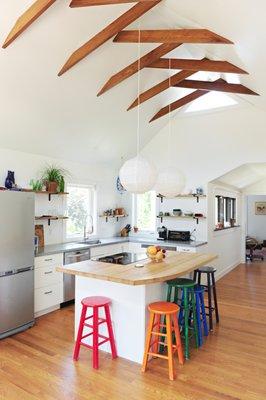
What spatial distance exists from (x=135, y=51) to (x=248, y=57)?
159 centimetres

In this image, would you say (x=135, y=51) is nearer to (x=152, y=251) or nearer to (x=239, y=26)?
(x=239, y=26)

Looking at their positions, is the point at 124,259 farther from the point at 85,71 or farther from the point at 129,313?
the point at 85,71

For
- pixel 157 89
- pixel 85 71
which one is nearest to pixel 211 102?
pixel 157 89

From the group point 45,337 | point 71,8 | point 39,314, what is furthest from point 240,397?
point 71,8

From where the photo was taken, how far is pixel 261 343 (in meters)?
3.45

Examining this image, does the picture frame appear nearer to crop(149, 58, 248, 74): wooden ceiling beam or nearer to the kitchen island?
crop(149, 58, 248, 74): wooden ceiling beam

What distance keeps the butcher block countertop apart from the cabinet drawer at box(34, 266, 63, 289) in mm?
1074

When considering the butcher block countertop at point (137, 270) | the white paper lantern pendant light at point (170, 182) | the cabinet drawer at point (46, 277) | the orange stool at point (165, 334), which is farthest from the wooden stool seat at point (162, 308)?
the cabinet drawer at point (46, 277)

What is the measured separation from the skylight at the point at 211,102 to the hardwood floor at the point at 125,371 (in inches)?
149

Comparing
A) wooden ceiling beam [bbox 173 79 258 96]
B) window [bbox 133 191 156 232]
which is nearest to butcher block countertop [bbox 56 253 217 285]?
wooden ceiling beam [bbox 173 79 258 96]

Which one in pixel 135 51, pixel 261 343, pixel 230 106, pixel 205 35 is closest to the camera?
pixel 205 35

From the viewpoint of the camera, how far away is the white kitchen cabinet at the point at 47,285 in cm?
405

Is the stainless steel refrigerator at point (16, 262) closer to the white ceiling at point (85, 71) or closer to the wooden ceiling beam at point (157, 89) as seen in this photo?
the white ceiling at point (85, 71)

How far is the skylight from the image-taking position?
5371 mm
